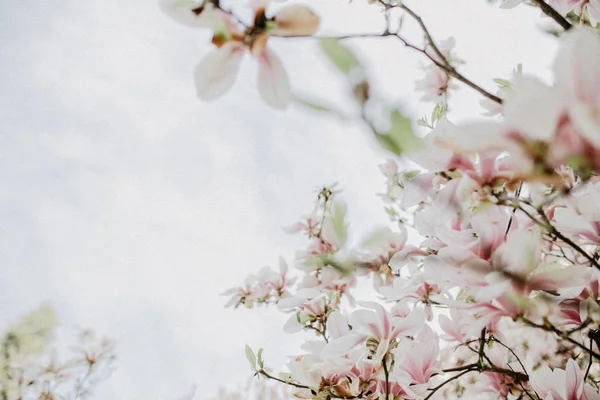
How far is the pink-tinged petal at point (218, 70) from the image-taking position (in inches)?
16.3

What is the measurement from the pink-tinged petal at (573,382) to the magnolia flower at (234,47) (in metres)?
0.72

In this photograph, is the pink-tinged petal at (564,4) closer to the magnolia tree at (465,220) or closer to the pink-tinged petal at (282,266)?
the magnolia tree at (465,220)

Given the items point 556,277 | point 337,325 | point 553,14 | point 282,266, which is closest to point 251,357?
point 337,325

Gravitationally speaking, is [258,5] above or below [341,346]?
above

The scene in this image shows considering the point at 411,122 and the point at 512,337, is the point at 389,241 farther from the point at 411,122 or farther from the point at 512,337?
the point at 512,337

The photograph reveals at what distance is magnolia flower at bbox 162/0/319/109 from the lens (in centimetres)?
40

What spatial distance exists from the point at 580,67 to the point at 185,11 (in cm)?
36

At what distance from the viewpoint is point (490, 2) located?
1532 millimetres

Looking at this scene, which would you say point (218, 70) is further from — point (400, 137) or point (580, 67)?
point (580, 67)

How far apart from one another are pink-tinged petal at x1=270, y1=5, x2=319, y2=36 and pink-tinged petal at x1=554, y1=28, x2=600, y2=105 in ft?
0.69

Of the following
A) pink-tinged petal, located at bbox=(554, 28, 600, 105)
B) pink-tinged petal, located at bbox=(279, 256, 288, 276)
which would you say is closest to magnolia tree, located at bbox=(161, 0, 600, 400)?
pink-tinged petal, located at bbox=(554, 28, 600, 105)

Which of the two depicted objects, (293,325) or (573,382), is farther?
(293,325)

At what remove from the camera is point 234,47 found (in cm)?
Answer: 42

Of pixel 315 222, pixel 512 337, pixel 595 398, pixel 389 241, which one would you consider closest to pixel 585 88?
pixel 595 398
